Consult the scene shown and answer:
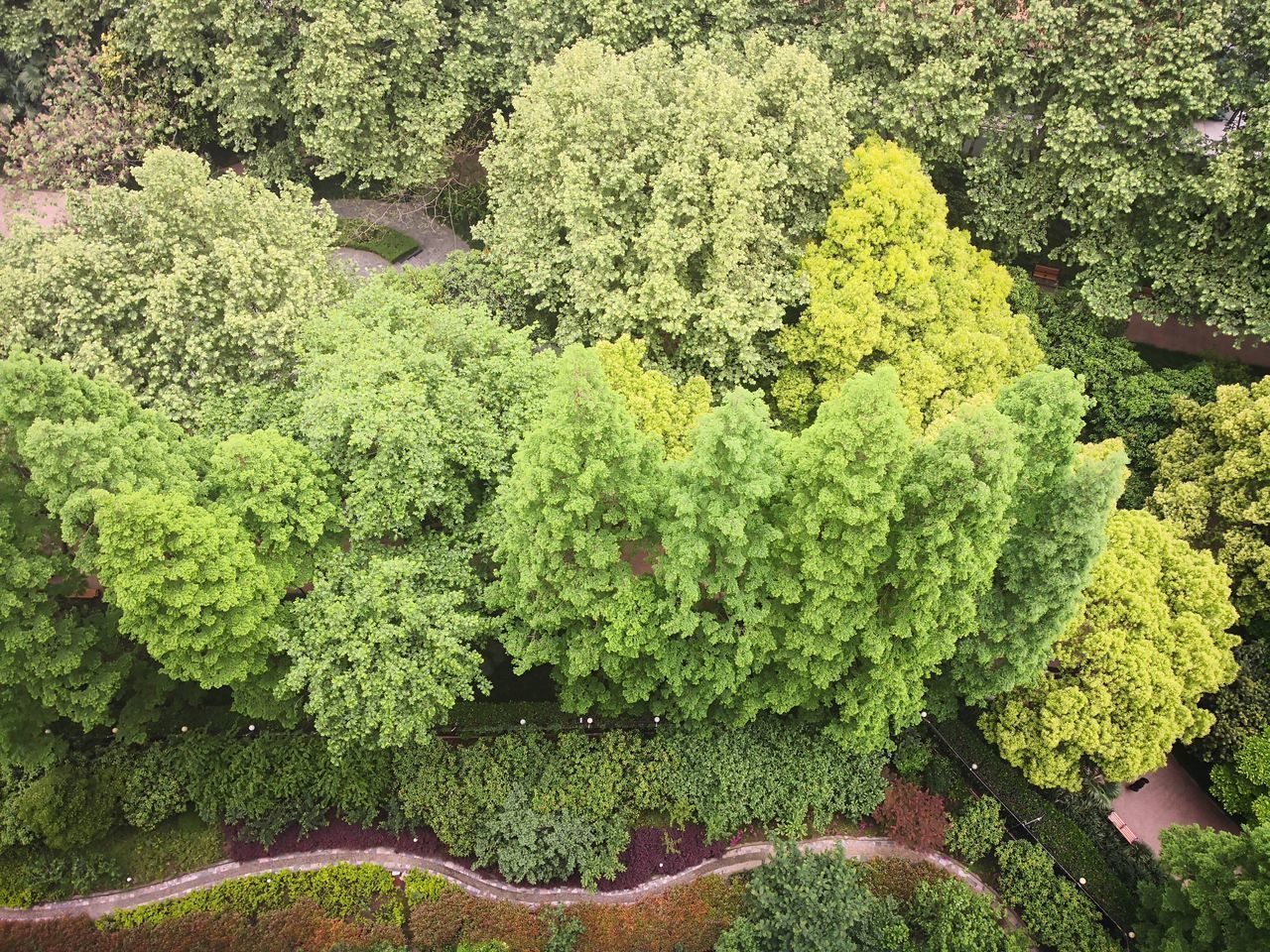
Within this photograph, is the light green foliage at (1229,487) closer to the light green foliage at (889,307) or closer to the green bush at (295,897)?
the light green foliage at (889,307)

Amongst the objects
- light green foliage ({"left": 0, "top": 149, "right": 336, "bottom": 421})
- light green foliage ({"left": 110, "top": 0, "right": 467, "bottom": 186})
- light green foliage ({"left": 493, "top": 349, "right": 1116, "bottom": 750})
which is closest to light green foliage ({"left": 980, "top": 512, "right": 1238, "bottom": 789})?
light green foliage ({"left": 493, "top": 349, "right": 1116, "bottom": 750})

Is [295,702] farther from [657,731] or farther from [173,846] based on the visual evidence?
[657,731]

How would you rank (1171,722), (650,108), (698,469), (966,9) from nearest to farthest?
(698,469) → (1171,722) → (650,108) → (966,9)

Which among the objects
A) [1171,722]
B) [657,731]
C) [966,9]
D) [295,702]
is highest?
[966,9]

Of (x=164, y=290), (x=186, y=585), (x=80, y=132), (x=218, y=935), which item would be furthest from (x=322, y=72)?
(x=218, y=935)

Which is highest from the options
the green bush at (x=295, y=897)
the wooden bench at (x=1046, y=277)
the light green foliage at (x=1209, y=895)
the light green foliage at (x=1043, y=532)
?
the wooden bench at (x=1046, y=277)

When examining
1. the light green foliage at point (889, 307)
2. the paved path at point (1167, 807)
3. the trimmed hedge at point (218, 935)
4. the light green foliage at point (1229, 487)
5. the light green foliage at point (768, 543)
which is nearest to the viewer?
the light green foliage at point (768, 543)

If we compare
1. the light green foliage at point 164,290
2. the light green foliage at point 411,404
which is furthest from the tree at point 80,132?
the light green foliage at point 411,404

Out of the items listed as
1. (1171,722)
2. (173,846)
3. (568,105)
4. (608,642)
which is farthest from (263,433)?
(1171,722)
